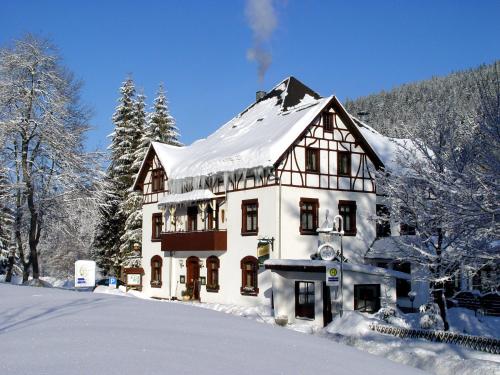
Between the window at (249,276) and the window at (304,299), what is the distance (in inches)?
124

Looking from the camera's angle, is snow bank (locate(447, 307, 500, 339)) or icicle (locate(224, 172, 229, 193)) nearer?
snow bank (locate(447, 307, 500, 339))

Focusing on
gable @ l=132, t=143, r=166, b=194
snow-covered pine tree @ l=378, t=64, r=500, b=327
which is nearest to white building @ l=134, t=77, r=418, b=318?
gable @ l=132, t=143, r=166, b=194

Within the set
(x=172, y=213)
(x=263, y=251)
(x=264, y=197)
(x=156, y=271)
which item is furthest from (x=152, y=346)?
(x=156, y=271)

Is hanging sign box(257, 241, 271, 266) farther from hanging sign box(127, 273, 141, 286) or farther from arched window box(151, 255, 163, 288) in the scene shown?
hanging sign box(127, 273, 141, 286)

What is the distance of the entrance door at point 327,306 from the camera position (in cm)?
2605

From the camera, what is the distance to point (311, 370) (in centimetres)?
1007

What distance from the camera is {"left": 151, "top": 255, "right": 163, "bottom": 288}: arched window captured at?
124 feet

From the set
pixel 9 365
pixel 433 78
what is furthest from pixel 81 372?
pixel 433 78

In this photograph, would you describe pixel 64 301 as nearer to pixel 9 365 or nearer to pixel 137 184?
pixel 9 365

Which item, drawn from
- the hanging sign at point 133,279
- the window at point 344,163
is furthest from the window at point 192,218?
the window at point 344,163

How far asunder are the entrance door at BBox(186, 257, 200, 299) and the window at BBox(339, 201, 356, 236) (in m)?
8.32

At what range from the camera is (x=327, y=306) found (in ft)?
86.3

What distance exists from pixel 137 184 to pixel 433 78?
98.6 metres

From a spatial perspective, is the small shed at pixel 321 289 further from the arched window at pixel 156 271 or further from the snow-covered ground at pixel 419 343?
the arched window at pixel 156 271
